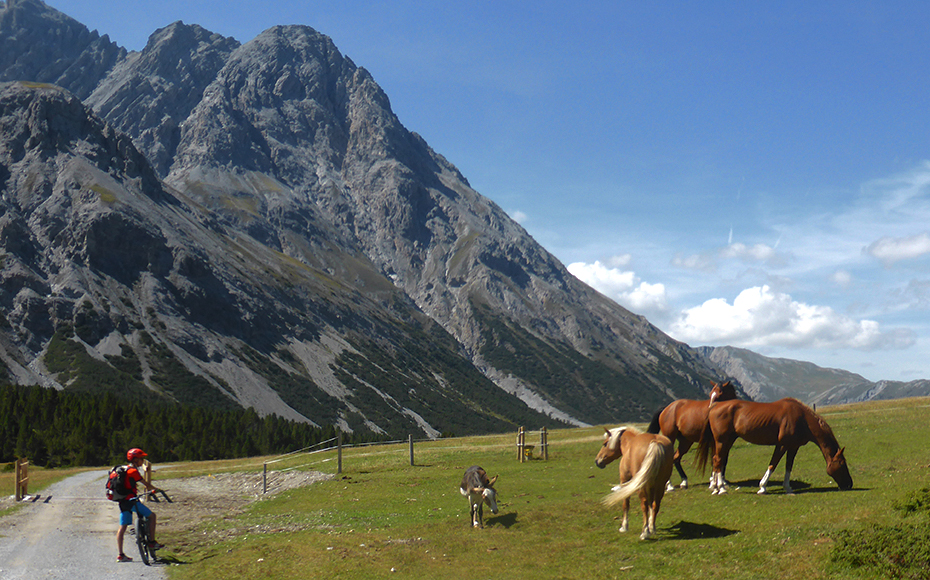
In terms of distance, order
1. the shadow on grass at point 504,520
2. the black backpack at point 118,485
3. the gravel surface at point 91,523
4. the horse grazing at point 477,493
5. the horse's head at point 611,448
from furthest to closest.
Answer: the horse grazing at point 477,493, the shadow on grass at point 504,520, the horse's head at point 611,448, the black backpack at point 118,485, the gravel surface at point 91,523

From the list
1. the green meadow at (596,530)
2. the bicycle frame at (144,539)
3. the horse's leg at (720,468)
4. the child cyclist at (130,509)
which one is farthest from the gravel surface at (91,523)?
the horse's leg at (720,468)

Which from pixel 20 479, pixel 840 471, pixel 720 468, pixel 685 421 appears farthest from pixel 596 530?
pixel 20 479

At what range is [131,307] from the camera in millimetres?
198125

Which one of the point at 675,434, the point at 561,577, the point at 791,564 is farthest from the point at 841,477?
the point at 561,577

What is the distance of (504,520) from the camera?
2406cm

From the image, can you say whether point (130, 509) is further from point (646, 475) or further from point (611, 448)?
point (646, 475)

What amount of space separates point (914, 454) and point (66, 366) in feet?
600

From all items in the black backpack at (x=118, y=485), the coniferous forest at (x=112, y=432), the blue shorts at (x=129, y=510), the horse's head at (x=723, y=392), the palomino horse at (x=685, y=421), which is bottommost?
the coniferous forest at (x=112, y=432)

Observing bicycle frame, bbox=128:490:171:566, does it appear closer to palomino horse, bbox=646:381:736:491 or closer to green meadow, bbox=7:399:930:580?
green meadow, bbox=7:399:930:580

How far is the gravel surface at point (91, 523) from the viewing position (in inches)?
750

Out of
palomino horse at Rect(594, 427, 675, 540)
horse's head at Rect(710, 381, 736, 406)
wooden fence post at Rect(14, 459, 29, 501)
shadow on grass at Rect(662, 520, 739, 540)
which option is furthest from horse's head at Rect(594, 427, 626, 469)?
wooden fence post at Rect(14, 459, 29, 501)

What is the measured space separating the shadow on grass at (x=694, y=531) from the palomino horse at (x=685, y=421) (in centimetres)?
614

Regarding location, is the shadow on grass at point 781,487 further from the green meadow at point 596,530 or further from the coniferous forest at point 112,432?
the coniferous forest at point 112,432

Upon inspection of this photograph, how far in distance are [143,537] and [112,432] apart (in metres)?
93.8
